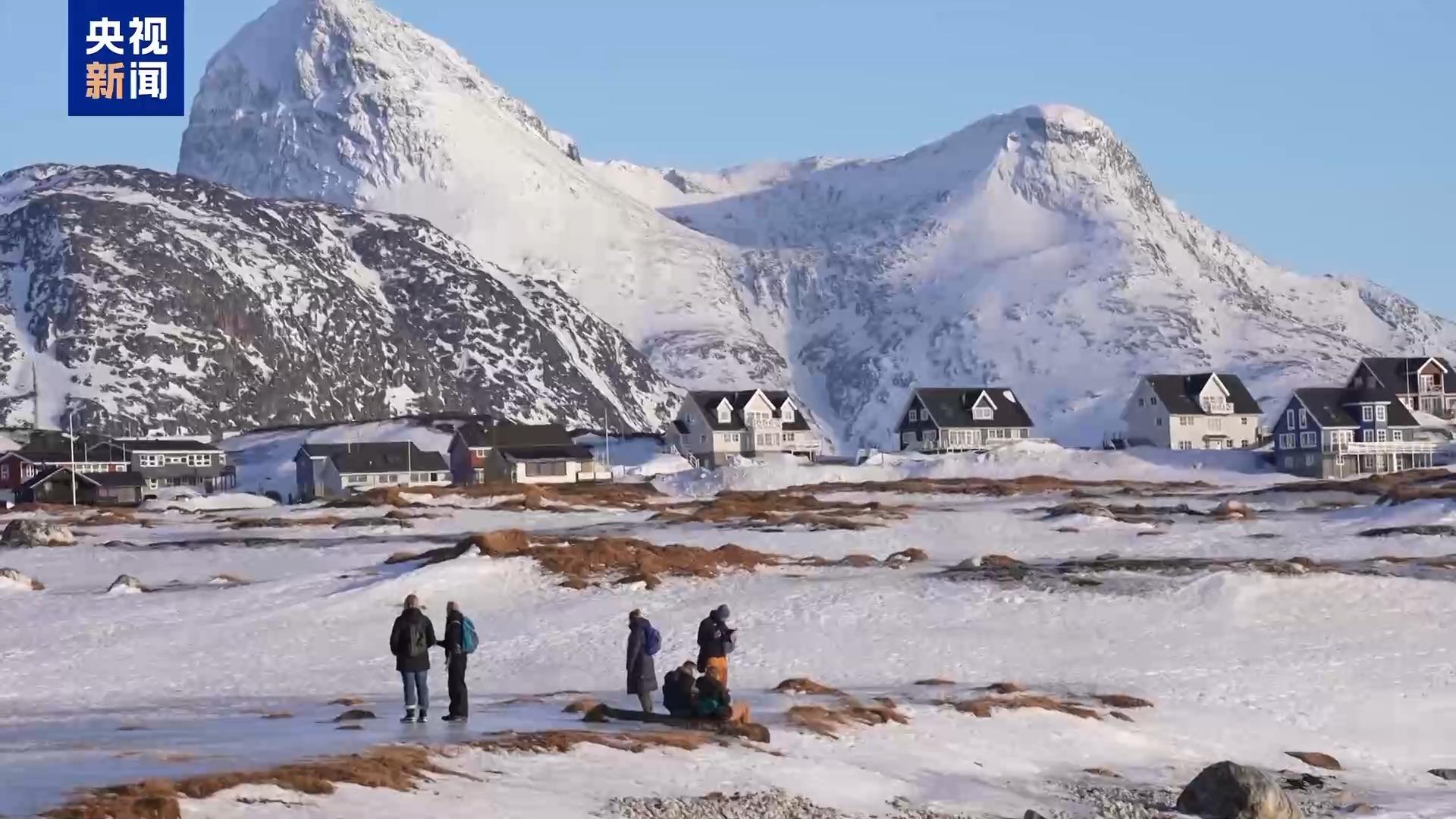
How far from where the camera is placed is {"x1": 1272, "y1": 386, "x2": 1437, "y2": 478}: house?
165 metres

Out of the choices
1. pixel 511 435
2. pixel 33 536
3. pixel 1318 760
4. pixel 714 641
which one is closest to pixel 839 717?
pixel 714 641

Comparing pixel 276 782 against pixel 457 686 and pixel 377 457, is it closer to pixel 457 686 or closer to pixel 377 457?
pixel 457 686

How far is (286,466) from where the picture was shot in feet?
639

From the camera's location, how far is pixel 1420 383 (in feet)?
598

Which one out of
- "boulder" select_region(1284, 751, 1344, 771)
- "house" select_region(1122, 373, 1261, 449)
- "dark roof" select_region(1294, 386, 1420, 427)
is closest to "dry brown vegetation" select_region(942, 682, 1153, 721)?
"boulder" select_region(1284, 751, 1344, 771)

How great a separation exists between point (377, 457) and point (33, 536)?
8383 centimetres

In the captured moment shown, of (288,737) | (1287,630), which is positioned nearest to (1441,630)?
(1287,630)

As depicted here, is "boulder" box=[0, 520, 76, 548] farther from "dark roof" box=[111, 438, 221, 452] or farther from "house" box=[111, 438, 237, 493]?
"dark roof" box=[111, 438, 221, 452]

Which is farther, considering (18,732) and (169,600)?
(169,600)

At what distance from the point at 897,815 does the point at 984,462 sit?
134m

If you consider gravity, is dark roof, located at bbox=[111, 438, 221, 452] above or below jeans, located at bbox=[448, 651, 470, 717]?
above

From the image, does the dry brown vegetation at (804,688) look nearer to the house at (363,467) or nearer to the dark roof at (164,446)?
the house at (363,467)

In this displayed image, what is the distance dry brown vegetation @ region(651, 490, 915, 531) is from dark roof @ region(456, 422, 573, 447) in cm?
5890

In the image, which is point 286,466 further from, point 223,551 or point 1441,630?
point 1441,630
